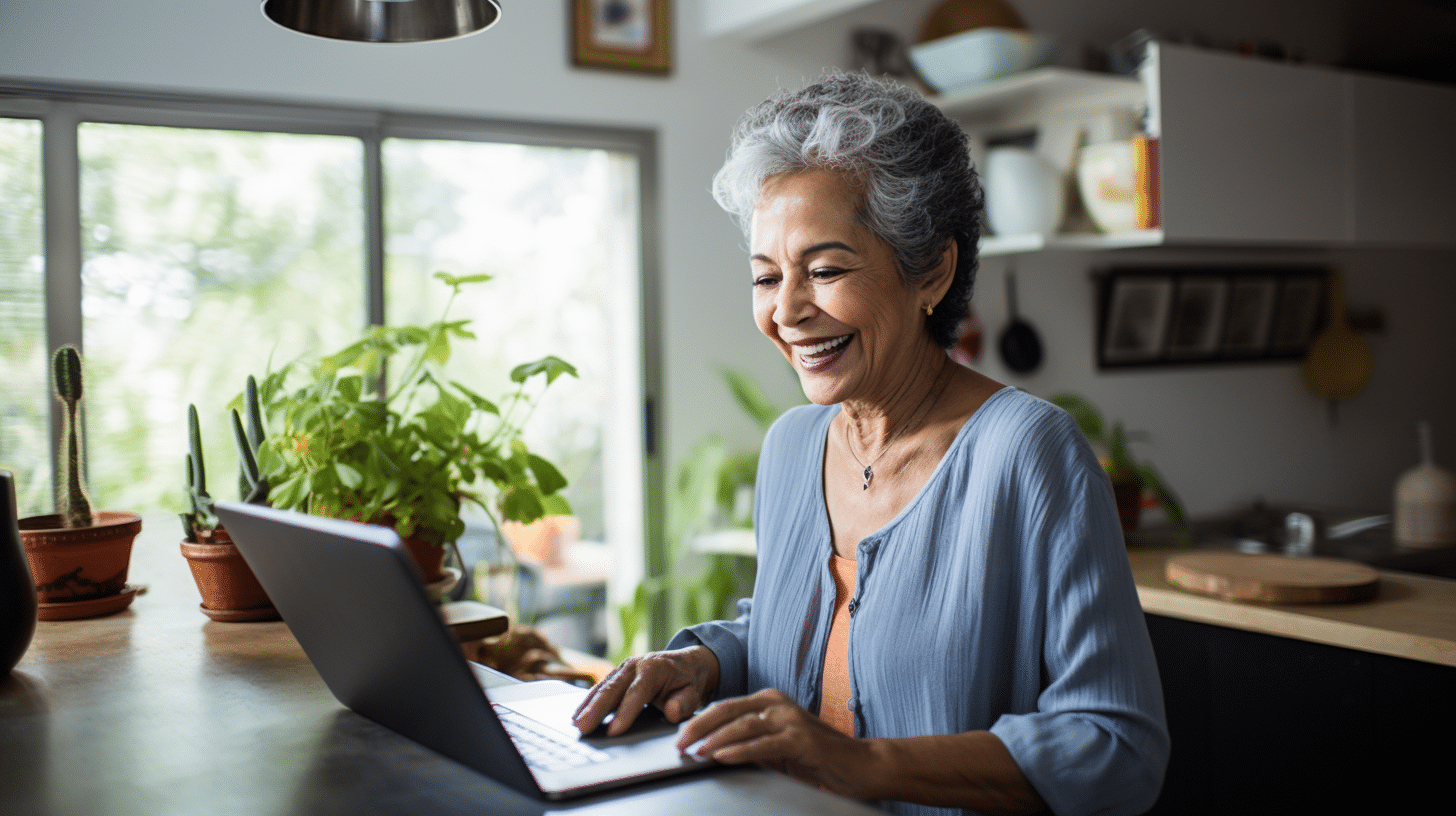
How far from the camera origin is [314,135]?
2.58 m

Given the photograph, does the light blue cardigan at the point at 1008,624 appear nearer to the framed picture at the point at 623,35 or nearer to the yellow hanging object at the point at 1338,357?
the framed picture at the point at 623,35

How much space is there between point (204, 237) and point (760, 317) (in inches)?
66.7

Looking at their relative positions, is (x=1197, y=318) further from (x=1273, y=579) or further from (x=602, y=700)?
(x=602, y=700)

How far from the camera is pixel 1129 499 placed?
8.93 feet

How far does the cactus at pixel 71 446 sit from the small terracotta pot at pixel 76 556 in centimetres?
2

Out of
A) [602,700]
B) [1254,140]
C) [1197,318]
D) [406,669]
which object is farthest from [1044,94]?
[406,669]

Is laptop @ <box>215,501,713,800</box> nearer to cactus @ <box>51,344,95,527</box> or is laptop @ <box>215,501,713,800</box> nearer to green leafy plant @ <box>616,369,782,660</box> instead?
cactus @ <box>51,344,95,527</box>

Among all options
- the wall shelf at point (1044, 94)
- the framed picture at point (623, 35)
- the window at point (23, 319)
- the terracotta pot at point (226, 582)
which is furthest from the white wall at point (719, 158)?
the terracotta pot at point (226, 582)

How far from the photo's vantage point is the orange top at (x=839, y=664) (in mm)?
1228

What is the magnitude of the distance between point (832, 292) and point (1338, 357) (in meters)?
3.73

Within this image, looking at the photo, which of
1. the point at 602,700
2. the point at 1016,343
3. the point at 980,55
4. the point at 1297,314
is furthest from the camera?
the point at 1297,314

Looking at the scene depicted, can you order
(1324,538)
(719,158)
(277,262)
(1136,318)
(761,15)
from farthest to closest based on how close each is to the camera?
(1136,318), (1324,538), (719,158), (761,15), (277,262)

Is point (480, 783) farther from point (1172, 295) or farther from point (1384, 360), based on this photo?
point (1384, 360)

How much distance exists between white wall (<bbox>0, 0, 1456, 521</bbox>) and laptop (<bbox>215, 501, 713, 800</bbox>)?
1.73 metres
